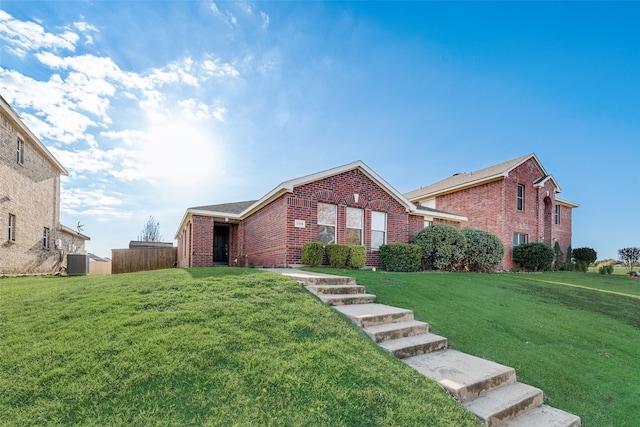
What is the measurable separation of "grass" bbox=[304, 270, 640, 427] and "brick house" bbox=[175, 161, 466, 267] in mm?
4012

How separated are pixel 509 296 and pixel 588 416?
18.9 feet

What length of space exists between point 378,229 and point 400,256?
5.02ft

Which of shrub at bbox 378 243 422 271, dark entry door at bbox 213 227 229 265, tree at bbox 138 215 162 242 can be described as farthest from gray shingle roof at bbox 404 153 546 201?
tree at bbox 138 215 162 242

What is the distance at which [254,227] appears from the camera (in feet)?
49.3

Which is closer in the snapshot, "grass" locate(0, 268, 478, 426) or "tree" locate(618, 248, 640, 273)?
"grass" locate(0, 268, 478, 426)

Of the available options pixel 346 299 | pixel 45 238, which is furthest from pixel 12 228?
pixel 346 299

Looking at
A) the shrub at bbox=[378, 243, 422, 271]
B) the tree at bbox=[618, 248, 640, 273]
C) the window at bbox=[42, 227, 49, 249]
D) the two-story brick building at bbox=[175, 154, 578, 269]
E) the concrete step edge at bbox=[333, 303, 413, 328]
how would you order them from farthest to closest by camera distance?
the tree at bbox=[618, 248, 640, 273] → the window at bbox=[42, 227, 49, 249] → the shrub at bbox=[378, 243, 422, 271] → the two-story brick building at bbox=[175, 154, 578, 269] → the concrete step edge at bbox=[333, 303, 413, 328]

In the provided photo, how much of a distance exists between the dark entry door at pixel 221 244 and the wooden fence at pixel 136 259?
482 centimetres

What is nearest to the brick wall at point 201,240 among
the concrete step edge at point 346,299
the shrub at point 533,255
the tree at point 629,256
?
the concrete step edge at point 346,299

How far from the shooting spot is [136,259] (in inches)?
758

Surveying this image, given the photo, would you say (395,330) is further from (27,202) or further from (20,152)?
(27,202)

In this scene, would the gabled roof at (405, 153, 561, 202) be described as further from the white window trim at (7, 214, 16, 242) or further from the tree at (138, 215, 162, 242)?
the tree at (138, 215, 162, 242)

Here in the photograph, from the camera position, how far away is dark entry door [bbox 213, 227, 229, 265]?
58.7ft

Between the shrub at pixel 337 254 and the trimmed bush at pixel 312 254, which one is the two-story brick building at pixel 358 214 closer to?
the trimmed bush at pixel 312 254
